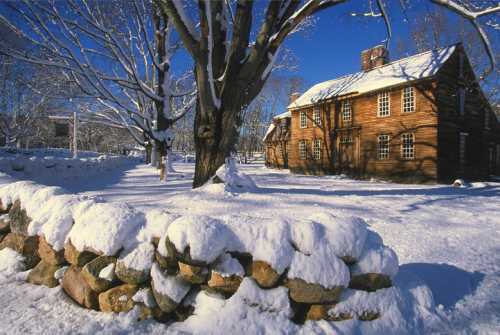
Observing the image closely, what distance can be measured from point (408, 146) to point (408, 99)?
251cm

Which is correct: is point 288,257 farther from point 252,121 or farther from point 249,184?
point 252,121

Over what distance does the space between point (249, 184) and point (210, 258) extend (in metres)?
5.48

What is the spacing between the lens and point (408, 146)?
13.8 meters

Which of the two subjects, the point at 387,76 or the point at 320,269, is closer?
the point at 320,269

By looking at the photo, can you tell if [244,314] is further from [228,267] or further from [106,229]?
[106,229]

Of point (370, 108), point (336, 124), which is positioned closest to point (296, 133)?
point (336, 124)

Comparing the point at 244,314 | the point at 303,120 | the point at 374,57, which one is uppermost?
the point at 374,57

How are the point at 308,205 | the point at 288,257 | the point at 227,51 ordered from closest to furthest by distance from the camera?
the point at 288,257 < the point at 308,205 < the point at 227,51

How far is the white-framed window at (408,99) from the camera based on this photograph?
13.6 metres

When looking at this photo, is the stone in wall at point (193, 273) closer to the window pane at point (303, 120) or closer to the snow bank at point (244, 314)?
the snow bank at point (244, 314)

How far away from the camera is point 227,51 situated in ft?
22.0

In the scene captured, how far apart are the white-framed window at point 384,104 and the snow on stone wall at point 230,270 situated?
1467cm

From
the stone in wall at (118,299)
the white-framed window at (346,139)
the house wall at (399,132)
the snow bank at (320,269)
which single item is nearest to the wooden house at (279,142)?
the white-framed window at (346,139)

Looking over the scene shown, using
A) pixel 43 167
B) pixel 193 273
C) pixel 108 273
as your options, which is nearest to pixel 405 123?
pixel 193 273
